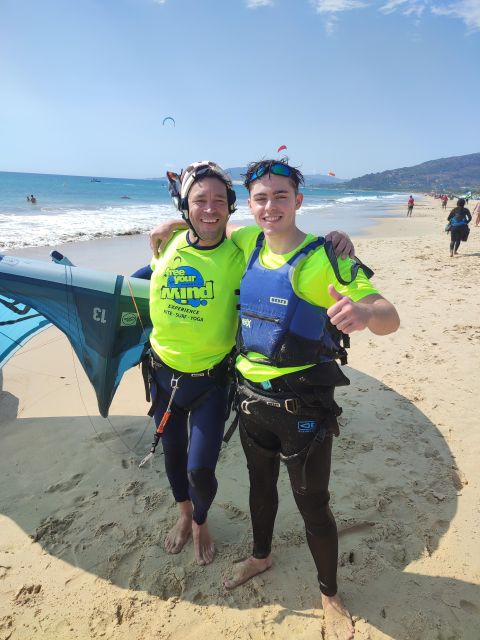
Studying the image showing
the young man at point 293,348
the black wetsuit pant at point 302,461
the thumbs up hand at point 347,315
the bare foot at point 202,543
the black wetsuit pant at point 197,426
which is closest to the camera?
the thumbs up hand at point 347,315

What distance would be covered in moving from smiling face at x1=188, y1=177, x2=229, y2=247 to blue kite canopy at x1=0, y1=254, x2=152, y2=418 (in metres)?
1.09

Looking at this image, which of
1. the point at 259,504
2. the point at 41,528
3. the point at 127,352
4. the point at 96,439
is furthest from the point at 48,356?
the point at 259,504

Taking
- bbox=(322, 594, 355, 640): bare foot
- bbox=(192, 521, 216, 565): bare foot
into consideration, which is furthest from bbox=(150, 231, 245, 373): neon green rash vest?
bbox=(322, 594, 355, 640): bare foot

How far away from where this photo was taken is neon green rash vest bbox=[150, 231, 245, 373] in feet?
7.14

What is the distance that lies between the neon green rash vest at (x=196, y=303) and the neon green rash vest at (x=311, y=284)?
25cm

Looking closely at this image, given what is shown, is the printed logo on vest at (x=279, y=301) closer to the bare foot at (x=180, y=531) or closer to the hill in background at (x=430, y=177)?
the bare foot at (x=180, y=531)

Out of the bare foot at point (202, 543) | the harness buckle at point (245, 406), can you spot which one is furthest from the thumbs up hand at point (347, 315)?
the bare foot at point (202, 543)

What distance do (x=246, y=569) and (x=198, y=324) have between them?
1467mm

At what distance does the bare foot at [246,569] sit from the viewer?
2.31m

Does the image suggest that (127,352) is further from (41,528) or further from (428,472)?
(428,472)

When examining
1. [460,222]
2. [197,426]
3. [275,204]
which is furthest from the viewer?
[460,222]

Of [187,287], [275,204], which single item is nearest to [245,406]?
[187,287]

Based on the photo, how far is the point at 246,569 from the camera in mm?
2359

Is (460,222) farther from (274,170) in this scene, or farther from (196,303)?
(196,303)
